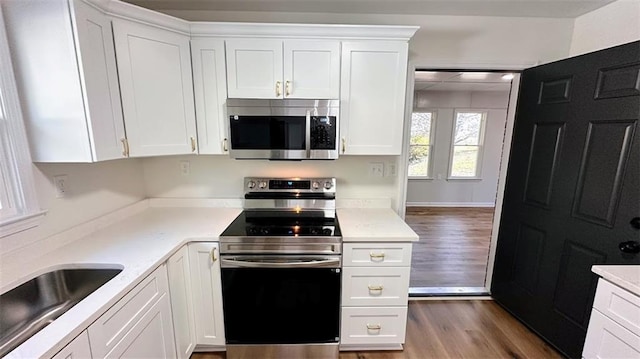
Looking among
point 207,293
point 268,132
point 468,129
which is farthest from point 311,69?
point 468,129

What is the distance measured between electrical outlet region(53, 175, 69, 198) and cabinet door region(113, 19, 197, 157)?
36 centimetres

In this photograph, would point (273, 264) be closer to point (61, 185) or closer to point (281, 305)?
point (281, 305)

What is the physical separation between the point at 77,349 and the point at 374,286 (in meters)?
1.46

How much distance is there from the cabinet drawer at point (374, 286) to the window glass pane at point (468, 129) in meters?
4.54

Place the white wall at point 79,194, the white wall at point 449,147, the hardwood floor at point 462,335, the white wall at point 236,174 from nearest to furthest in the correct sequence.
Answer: the white wall at point 79,194
the hardwood floor at point 462,335
the white wall at point 236,174
the white wall at point 449,147

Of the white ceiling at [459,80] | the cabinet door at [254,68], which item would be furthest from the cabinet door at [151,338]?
the white ceiling at [459,80]

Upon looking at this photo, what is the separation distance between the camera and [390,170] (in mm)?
2291

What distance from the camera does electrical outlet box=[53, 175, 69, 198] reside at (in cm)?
148

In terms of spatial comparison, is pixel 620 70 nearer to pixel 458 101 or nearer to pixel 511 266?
pixel 511 266

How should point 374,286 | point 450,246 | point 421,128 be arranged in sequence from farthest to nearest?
point 421,128 < point 450,246 < point 374,286

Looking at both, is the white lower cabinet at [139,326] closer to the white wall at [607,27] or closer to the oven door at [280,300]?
the oven door at [280,300]

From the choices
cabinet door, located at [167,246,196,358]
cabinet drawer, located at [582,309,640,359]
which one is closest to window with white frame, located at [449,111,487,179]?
cabinet drawer, located at [582,309,640,359]

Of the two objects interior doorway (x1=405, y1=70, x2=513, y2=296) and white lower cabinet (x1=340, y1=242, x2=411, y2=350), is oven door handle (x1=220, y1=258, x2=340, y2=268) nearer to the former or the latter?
white lower cabinet (x1=340, y1=242, x2=411, y2=350)

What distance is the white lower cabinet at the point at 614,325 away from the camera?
1037 mm
